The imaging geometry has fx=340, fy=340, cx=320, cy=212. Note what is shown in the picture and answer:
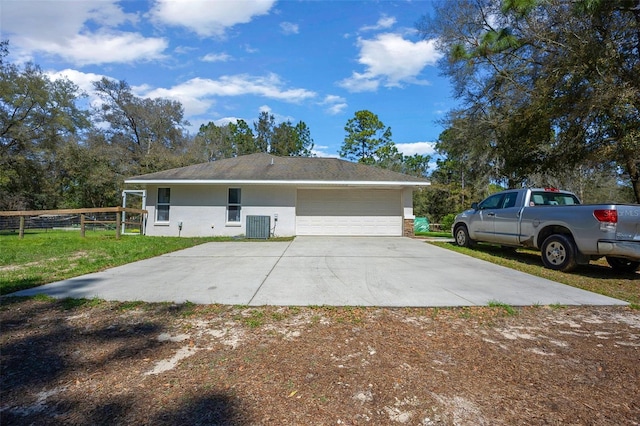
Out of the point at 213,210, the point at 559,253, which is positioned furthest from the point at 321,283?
the point at 213,210

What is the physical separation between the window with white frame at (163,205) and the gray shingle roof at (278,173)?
0.73 meters

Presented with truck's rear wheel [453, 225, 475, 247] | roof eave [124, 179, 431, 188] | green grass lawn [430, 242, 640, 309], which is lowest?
green grass lawn [430, 242, 640, 309]

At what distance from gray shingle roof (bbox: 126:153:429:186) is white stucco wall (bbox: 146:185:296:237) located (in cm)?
55

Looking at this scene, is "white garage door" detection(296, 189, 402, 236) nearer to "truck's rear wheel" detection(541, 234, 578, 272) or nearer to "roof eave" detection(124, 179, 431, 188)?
"roof eave" detection(124, 179, 431, 188)

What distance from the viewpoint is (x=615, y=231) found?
20.1ft

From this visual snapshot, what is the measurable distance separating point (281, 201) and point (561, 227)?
10.6 m

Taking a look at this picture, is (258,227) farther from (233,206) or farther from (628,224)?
(628,224)

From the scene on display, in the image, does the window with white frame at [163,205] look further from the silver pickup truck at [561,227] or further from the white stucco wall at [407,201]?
the silver pickup truck at [561,227]

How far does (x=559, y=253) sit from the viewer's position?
23.5 ft

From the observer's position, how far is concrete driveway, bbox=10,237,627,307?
4.83 meters

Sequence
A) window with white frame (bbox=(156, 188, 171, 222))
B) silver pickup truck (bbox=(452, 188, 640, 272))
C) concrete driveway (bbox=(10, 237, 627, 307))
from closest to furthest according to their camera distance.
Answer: concrete driveway (bbox=(10, 237, 627, 307))
silver pickup truck (bbox=(452, 188, 640, 272))
window with white frame (bbox=(156, 188, 171, 222))

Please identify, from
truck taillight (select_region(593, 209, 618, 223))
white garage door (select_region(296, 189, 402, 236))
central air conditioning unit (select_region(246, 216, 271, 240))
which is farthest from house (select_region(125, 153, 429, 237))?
truck taillight (select_region(593, 209, 618, 223))

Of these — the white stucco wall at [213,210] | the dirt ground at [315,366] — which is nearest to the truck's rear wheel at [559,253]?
the dirt ground at [315,366]

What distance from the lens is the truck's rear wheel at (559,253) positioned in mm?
6855
